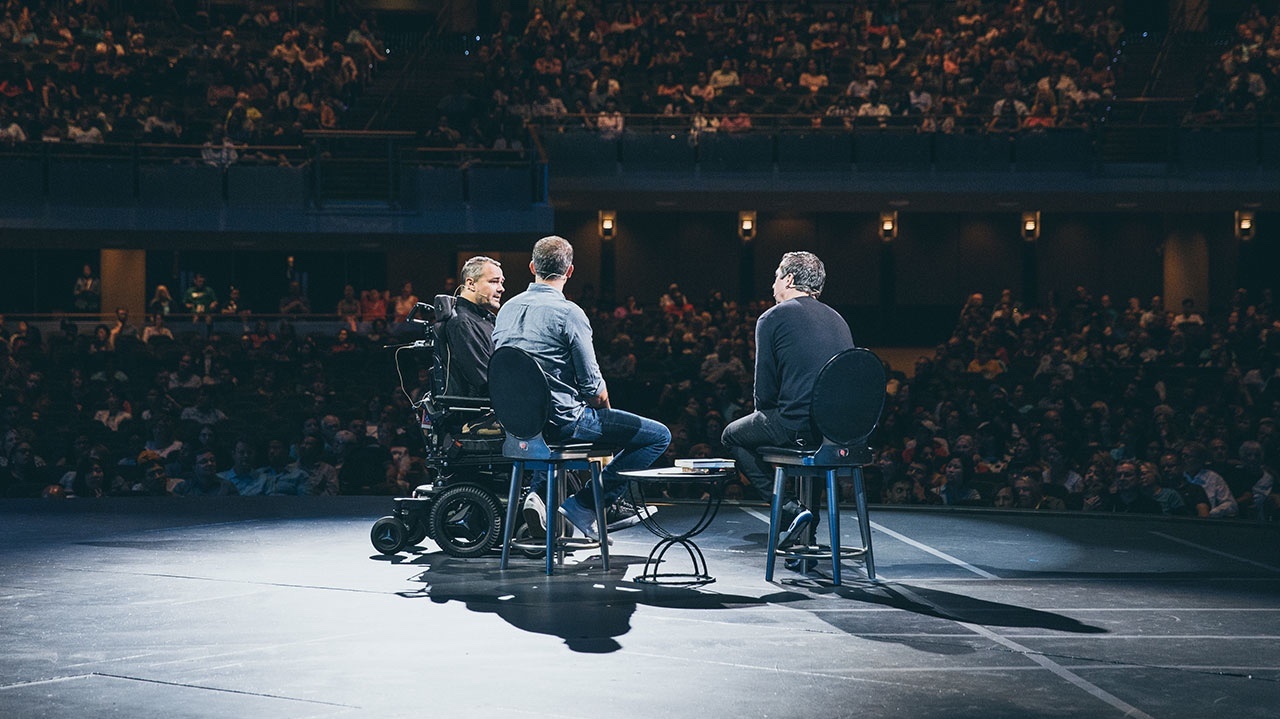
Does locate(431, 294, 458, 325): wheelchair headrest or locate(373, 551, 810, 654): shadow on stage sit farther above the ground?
locate(431, 294, 458, 325): wheelchair headrest

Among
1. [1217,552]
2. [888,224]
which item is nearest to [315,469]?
[1217,552]

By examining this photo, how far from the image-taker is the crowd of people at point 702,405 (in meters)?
10.3

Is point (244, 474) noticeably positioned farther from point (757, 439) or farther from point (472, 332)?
point (757, 439)

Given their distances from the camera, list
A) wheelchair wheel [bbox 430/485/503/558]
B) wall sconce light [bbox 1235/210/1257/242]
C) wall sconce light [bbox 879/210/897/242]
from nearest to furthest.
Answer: wheelchair wheel [bbox 430/485/503/558]
wall sconce light [bbox 1235/210/1257/242]
wall sconce light [bbox 879/210/897/242]

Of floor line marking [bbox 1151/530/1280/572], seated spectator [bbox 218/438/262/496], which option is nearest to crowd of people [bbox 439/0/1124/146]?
seated spectator [bbox 218/438/262/496]

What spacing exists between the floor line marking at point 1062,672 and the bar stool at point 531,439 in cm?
166

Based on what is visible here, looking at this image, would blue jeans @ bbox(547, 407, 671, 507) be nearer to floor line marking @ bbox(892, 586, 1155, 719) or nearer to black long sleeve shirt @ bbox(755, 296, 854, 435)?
black long sleeve shirt @ bbox(755, 296, 854, 435)

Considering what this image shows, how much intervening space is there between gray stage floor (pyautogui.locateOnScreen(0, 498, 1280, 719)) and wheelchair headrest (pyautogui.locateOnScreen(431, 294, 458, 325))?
1.16 m

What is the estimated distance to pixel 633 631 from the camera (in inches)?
188

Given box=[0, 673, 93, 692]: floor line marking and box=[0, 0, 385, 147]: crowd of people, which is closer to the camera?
box=[0, 673, 93, 692]: floor line marking

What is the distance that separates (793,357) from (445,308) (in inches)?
68.1

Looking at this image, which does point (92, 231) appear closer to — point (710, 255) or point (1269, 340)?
point (710, 255)

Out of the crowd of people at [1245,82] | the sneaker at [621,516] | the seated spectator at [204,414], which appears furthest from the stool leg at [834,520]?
the crowd of people at [1245,82]

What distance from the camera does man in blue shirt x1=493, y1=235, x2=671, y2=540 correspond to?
592cm
